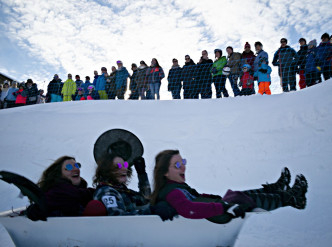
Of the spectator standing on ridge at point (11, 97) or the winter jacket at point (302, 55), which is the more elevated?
the winter jacket at point (302, 55)

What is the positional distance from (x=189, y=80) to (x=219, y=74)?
0.84 metres

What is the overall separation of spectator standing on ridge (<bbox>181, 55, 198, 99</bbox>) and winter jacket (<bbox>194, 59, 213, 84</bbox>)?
12cm

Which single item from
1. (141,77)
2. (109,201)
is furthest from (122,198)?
(141,77)

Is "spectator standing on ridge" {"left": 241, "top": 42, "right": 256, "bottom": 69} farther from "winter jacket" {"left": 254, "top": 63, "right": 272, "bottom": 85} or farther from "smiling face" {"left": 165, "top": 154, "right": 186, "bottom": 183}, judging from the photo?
"smiling face" {"left": 165, "top": 154, "right": 186, "bottom": 183}

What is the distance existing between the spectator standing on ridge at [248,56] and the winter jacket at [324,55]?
140 centimetres

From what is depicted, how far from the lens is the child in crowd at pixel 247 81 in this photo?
6.13 meters

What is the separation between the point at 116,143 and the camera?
9.93 feet

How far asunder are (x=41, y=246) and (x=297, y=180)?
2.53 metres

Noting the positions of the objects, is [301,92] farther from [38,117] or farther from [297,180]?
[38,117]

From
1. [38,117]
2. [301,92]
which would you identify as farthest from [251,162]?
[38,117]

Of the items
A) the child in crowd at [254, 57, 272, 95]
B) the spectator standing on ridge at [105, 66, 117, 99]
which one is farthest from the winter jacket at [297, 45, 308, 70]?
the spectator standing on ridge at [105, 66, 117, 99]

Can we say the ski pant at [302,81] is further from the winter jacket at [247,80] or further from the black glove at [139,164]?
the black glove at [139,164]

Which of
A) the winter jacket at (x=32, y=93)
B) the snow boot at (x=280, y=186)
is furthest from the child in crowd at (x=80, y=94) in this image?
the snow boot at (x=280, y=186)

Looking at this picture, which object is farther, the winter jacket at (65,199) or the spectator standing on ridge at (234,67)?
the spectator standing on ridge at (234,67)
